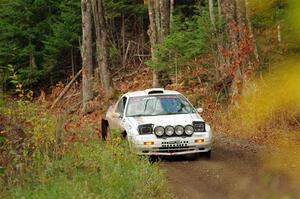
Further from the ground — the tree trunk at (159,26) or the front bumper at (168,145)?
the tree trunk at (159,26)

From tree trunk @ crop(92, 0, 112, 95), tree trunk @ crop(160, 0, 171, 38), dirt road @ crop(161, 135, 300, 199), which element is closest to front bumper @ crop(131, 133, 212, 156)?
dirt road @ crop(161, 135, 300, 199)

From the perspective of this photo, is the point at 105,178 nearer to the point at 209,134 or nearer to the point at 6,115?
the point at 6,115

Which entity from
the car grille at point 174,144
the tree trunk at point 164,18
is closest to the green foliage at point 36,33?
the tree trunk at point 164,18

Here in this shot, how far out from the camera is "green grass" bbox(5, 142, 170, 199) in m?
7.35

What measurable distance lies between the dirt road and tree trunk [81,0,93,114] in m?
14.7

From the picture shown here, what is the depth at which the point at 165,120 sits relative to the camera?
37.0 ft

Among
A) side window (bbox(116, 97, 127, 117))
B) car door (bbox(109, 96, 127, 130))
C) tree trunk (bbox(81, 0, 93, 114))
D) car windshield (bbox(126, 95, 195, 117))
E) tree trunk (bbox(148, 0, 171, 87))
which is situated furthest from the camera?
tree trunk (bbox(81, 0, 93, 114))

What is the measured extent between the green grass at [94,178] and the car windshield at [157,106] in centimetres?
224

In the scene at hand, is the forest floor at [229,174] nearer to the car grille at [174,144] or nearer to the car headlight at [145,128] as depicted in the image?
the car grille at [174,144]

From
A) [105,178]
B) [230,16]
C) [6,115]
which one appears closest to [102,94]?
[230,16]

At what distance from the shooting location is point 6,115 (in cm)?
993

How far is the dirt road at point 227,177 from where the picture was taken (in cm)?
839

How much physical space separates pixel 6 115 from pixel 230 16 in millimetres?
9337

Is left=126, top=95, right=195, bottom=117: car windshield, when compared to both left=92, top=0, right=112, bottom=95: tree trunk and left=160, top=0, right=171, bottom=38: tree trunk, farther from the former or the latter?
left=92, top=0, right=112, bottom=95: tree trunk
